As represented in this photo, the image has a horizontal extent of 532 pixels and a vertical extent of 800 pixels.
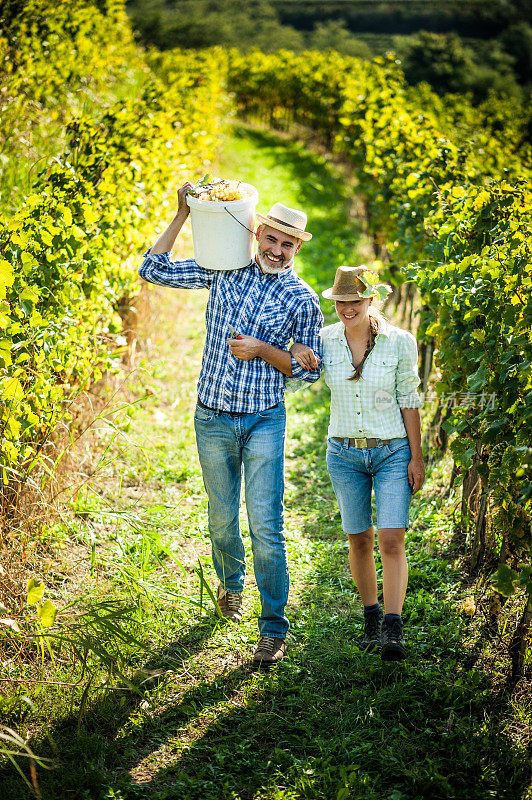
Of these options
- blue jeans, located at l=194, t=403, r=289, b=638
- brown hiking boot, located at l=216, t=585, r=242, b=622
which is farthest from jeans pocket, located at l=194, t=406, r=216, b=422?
brown hiking boot, located at l=216, t=585, r=242, b=622

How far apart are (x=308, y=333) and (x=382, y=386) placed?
42 centimetres

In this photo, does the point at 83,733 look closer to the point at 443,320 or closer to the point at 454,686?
the point at 454,686

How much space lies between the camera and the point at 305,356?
3.22 m

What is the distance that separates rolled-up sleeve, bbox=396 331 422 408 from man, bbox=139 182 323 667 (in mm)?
384

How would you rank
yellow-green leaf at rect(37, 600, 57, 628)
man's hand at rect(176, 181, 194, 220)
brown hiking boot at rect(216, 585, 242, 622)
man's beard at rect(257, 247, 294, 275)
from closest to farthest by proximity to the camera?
yellow-green leaf at rect(37, 600, 57, 628), man's beard at rect(257, 247, 294, 275), man's hand at rect(176, 181, 194, 220), brown hiking boot at rect(216, 585, 242, 622)

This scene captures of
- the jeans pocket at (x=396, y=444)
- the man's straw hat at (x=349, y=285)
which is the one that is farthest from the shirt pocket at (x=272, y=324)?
the jeans pocket at (x=396, y=444)

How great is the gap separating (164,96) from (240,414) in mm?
4548

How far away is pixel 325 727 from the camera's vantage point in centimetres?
303

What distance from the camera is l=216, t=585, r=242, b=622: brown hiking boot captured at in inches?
146

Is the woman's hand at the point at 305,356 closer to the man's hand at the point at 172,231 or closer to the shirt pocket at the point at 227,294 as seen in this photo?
the shirt pocket at the point at 227,294

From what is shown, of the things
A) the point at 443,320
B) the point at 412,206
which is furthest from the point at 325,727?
the point at 412,206

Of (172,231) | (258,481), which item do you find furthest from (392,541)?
(172,231)

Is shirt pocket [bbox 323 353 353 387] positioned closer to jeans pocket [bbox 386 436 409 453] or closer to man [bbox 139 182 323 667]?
man [bbox 139 182 323 667]

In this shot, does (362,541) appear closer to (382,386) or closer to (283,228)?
(382,386)
